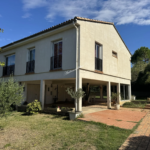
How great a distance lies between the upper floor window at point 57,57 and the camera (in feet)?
33.4

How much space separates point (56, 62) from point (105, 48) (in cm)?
460

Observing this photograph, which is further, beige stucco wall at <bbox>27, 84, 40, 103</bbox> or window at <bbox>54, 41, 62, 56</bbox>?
beige stucco wall at <bbox>27, 84, 40, 103</bbox>

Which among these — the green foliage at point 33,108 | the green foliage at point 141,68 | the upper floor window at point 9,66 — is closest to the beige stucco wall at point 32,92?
the upper floor window at point 9,66

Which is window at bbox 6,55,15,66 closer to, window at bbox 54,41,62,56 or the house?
the house

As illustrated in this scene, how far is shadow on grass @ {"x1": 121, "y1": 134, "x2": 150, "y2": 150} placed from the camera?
13.9ft

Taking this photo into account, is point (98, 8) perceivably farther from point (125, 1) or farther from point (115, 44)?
point (115, 44)

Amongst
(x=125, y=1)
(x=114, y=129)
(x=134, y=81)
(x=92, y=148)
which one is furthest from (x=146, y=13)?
(x=134, y=81)

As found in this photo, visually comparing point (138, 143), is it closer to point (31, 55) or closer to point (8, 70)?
point (31, 55)

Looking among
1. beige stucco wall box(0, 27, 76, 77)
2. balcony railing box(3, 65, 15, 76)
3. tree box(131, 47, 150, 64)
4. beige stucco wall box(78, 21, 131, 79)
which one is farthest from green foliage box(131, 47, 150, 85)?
balcony railing box(3, 65, 15, 76)

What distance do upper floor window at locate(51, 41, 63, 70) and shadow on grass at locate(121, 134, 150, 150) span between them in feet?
22.2

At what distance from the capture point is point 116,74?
13.6 m

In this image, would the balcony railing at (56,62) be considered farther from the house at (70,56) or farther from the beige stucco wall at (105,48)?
the beige stucco wall at (105,48)

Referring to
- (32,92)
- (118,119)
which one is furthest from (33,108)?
(118,119)

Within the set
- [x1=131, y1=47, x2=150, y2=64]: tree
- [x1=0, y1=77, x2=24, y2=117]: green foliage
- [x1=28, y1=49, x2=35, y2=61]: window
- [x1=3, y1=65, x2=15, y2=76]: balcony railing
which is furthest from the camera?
[x1=131, y1=47, x2=150, y2=64]: tree
